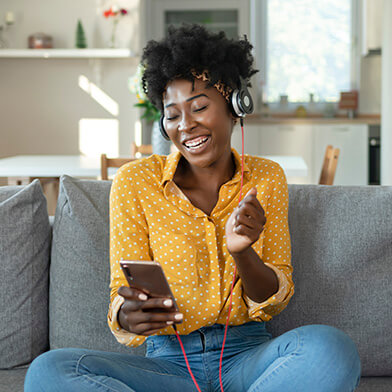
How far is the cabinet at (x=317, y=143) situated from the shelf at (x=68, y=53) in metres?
1.66

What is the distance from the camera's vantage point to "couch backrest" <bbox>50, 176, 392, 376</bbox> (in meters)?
1.52

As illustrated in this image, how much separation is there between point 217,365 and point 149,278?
0.36m

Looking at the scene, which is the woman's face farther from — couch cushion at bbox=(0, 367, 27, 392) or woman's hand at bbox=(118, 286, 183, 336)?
couch cushion at bbox=(0, 367, 27, 392)

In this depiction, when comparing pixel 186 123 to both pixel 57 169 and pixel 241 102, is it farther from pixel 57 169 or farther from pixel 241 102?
pixel 57 169

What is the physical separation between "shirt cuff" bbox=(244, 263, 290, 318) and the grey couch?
0.63 feet

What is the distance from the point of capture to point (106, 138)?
17.1 feet

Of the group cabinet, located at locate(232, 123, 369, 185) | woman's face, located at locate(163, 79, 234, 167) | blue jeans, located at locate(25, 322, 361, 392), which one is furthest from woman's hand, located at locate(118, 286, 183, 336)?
cabinet, located at locate(232, 123, 369, 185)

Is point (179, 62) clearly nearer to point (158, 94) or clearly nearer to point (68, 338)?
point (158, 94)

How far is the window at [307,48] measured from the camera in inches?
253

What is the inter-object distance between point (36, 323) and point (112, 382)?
0.52m

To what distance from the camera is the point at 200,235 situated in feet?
4.52

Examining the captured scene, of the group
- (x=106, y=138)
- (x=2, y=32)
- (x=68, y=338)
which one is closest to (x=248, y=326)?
(x=68, y=338)

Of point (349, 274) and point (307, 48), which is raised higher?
point (307, 48)

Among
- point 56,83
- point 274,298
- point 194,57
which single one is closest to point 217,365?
point 274,298
